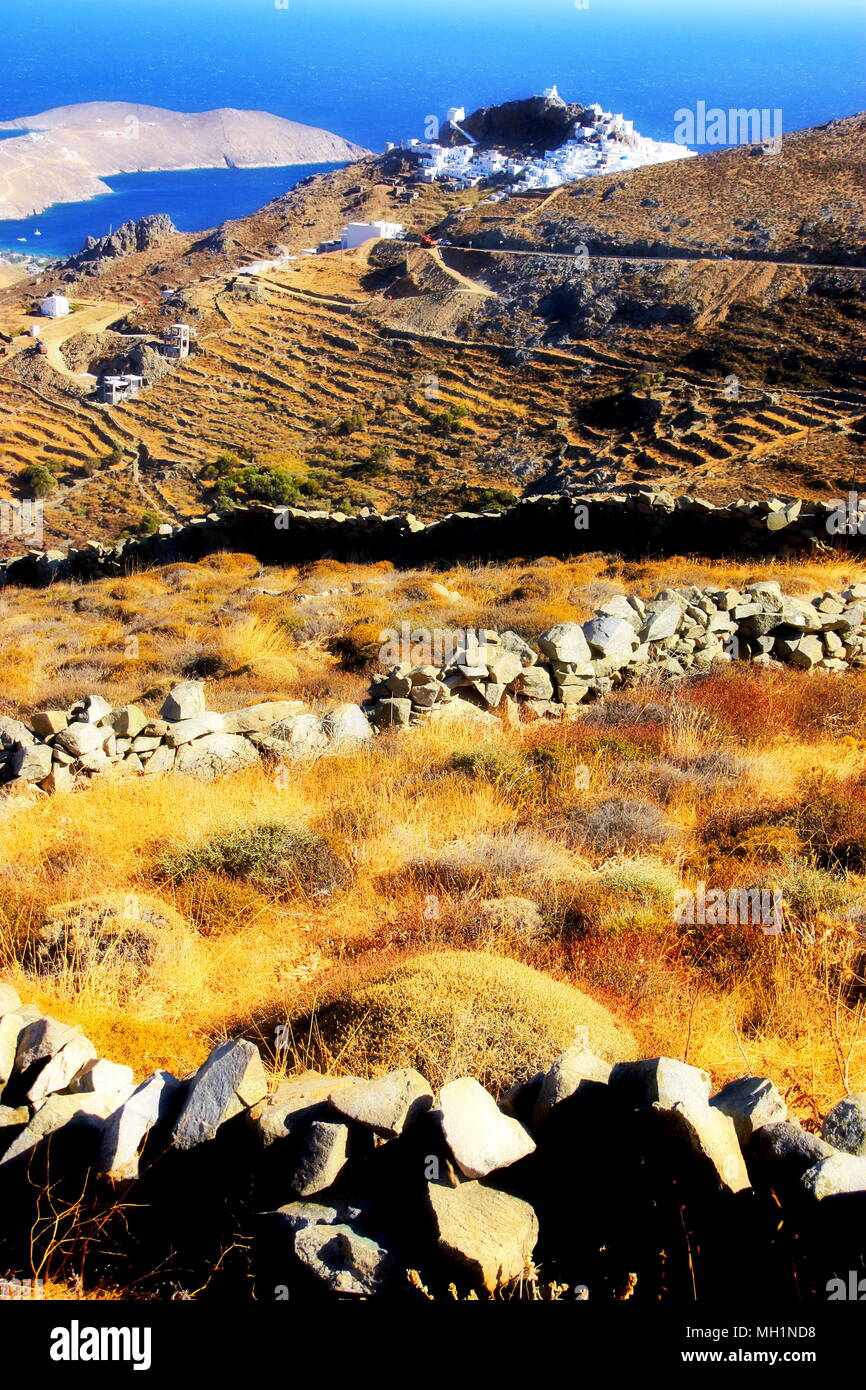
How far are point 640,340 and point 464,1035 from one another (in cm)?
6382

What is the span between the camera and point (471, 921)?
197 inches

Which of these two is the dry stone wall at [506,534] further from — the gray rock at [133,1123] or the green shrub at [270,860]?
the gray rock at [133,1123]

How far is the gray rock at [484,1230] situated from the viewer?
8.87 ft

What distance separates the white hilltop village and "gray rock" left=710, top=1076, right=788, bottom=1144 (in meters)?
114

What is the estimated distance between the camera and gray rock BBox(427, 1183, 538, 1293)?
270 centimetres

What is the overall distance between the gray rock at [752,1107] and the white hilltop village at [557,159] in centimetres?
11374

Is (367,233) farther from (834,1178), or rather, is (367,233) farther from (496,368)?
(834,1178)

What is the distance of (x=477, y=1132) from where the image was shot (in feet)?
9.72

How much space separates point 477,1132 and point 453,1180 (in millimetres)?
153

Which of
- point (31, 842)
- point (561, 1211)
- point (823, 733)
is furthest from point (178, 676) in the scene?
point (561, 1211)

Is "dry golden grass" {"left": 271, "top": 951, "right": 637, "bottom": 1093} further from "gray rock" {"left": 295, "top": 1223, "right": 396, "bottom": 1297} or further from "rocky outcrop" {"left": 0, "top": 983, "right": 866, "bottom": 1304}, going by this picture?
"gray rock" {"left": 295, "top": 1223, "right": 396, "bottom": 1297}

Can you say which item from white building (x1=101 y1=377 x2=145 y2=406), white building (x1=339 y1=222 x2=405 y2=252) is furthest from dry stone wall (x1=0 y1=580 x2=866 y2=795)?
white building (x1=339 y1=222 x2=405 y2=252)

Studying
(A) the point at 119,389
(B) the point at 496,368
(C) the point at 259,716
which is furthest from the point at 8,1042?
(A) the point at 119,389
